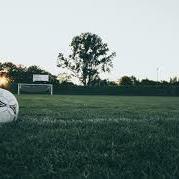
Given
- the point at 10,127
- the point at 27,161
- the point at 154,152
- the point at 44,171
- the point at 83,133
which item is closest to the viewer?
the point at 44,171

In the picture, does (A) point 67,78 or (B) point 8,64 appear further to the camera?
(B) point 8,64

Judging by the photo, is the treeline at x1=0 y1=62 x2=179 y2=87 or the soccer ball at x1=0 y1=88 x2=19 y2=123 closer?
the soccer ball at x1=0 y1=88 x2=19 y2=123

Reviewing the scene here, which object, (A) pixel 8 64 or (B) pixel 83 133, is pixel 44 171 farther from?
(A) pixel 8 64

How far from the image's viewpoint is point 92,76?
268 feet

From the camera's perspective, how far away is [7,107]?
579 centimetres

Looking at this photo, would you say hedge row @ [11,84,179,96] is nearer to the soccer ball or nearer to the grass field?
the soccer ball


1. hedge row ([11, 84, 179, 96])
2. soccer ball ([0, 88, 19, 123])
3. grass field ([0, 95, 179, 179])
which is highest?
hedge row ([11, 84, 179, 96])

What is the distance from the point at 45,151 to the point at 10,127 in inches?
73.8

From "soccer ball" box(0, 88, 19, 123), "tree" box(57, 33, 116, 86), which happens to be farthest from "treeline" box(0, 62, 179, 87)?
"soccer ball" box(0, 88, 19, 123)

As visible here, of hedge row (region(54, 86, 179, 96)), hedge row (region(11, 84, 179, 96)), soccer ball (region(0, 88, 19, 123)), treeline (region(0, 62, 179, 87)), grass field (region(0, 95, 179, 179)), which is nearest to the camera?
grass field (region(0, 95, 179, 179))

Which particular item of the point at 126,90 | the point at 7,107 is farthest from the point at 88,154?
the point at 126,90

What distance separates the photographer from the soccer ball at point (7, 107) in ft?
18.8

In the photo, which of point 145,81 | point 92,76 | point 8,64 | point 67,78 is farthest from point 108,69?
point 8,64

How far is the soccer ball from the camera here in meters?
5.74
